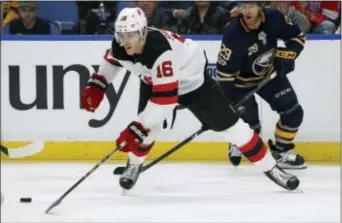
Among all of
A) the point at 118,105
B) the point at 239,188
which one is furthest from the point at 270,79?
the point at 118,105

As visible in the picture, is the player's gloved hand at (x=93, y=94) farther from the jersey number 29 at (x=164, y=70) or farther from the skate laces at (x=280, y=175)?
the skate laces at (x=280, y=175)

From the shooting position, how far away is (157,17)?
4676mm

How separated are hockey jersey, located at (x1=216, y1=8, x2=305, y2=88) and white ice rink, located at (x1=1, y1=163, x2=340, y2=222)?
21.8 inches

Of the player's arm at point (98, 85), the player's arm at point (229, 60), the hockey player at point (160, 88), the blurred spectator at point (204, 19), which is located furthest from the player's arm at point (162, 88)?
the blurred spectator at point (204, 19)

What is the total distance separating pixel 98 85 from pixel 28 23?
63.3 inches

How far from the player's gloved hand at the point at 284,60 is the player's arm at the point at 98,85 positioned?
98 cm

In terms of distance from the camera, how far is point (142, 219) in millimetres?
2809

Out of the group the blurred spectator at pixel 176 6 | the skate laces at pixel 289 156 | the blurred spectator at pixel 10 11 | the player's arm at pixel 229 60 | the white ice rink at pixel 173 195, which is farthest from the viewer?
the blurred spectator at pixel 10 11

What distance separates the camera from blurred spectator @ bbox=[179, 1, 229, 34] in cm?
467

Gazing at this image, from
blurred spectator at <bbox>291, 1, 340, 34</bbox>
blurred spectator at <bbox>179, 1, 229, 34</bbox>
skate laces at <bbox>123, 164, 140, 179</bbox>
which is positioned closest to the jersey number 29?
skate laces at <bbox>123, 164, 140, 179</bbox>

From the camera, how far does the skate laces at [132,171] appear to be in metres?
3.48

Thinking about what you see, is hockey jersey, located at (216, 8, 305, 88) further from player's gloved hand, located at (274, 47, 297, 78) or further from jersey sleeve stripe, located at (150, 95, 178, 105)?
jersey sleeve stripe, located at (150, 95, 178, 105)

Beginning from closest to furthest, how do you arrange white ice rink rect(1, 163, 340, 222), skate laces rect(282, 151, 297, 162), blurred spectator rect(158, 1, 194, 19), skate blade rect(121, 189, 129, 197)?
white ice rink rect(1, 163, 340, 222) < skate blade rect(121, 189, 129, 197) < skate laces rect(282, 151, 297, 162) < blurred spectator rect(158, 1, 194, 19)

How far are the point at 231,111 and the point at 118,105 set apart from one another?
1435 millimetres
